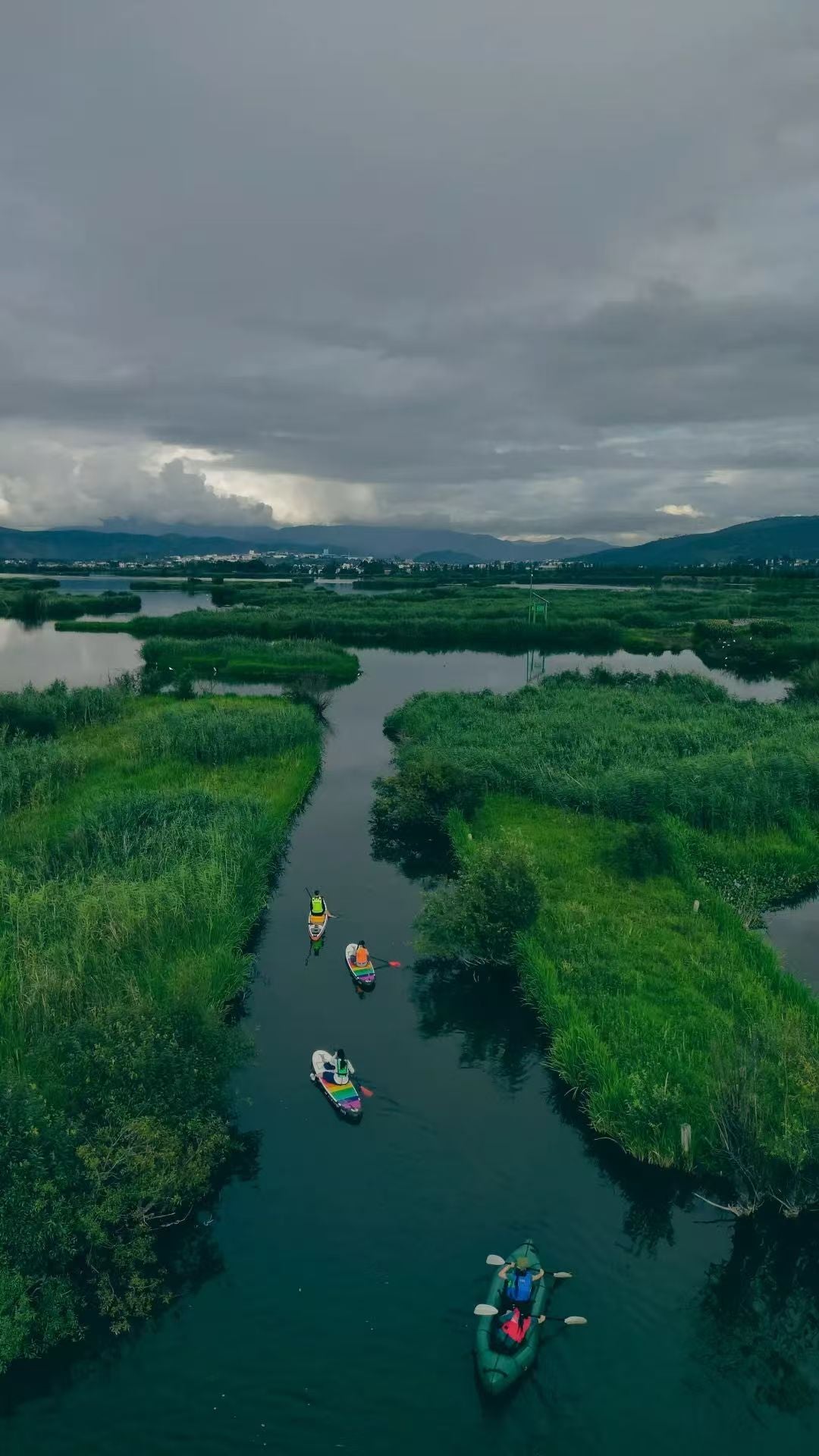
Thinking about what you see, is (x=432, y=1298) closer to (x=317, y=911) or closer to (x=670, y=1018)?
(x=670, y=1018)

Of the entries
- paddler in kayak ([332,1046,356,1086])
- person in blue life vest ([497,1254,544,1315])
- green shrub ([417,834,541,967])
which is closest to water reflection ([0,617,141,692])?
green shrub ([417,834,541,967])

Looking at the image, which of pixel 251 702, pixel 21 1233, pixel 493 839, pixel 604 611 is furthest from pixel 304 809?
pixel 604 611

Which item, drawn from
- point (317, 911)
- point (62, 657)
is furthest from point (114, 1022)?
point (62, 657)

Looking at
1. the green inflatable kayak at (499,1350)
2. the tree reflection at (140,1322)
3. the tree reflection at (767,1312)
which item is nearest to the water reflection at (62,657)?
the tree reflection at (140,1322)

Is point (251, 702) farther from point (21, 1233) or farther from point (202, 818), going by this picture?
point (21, 1233)

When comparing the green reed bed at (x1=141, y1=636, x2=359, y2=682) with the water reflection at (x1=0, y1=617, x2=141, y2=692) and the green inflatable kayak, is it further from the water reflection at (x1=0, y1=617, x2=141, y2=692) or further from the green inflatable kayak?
the green inflatable kayak

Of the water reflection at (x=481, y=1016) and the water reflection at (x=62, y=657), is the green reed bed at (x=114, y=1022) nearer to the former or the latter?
the water reflection at (x=481, y=1016)

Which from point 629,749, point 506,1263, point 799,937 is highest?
point 629,749

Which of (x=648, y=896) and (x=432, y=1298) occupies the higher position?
(x=648, y=896)
